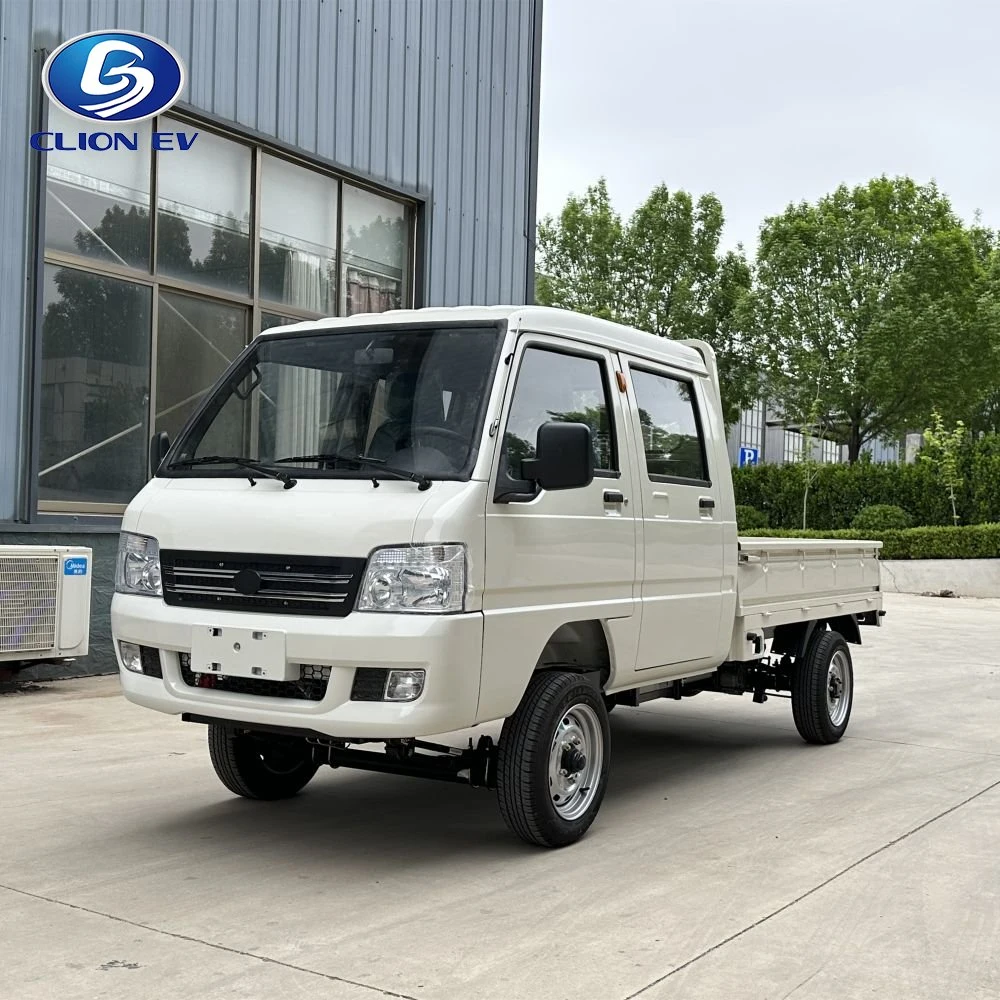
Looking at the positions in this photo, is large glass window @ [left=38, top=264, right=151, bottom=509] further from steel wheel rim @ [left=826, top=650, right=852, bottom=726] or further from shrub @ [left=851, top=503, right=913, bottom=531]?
shrub @ [left=851, top=503, right=913, bottom=531]

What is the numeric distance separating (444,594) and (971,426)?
47.8m

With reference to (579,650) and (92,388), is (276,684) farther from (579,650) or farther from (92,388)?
(92,388)

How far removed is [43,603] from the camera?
948 cm

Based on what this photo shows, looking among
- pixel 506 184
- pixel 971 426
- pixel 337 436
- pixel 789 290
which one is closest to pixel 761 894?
pixel 337 436

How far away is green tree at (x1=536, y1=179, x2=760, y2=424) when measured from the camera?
42.6 meters

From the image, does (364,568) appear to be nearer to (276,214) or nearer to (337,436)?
(337,436)

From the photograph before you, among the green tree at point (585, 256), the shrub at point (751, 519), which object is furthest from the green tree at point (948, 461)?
the green tree at point (585, 256)

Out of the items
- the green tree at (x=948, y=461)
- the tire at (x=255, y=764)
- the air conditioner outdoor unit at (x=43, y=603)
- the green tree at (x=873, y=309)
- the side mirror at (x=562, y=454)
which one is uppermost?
the green tree at (x=873, y=309)

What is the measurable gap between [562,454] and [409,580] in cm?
82

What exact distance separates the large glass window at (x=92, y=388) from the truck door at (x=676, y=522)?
583 centimetres

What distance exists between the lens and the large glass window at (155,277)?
10.6 m

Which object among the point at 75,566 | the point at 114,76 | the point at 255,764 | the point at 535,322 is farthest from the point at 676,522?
the point at 114,76

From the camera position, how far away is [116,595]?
18.5ft

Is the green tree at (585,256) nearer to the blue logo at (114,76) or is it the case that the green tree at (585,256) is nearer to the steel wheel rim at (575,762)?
the blue logo at (114,76)
